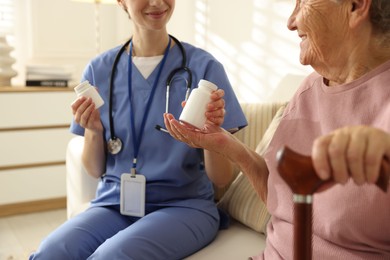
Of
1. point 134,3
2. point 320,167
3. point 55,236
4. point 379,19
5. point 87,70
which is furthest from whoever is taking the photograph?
point 87,70

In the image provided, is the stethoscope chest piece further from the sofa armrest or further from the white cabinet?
the white cabinet

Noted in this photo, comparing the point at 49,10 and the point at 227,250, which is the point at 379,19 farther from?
the point at 49,10

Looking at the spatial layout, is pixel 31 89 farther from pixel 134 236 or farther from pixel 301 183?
pixel 301 183

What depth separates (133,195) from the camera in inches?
54.9

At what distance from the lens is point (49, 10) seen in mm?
3236

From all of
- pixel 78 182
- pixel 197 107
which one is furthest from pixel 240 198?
pixel 78 182

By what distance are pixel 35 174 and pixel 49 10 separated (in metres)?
1.13

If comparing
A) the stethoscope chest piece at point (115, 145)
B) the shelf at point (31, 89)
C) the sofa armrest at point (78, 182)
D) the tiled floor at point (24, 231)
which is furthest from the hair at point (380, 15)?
the shelf at point (31, 89)

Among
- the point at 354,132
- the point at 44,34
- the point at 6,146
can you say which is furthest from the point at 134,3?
the point at 44,34

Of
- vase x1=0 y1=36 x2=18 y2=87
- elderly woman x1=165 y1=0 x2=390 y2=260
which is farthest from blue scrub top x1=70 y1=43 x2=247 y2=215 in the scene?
vase x1=0 y1=36 x2=18 y2=87

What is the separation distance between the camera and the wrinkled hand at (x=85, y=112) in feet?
4.40

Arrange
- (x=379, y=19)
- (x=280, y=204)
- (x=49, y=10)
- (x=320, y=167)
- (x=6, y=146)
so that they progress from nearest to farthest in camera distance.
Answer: (x=320, y=167) < (x=379, y=19) < (x=280, y=204) < (x=6, y=146) < (x=49, y=10)

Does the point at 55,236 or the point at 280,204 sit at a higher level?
the point at 280,204

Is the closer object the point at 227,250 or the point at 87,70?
the point at 227,250
